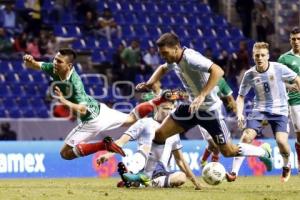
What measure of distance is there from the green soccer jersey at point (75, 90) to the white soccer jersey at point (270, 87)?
2.58 m

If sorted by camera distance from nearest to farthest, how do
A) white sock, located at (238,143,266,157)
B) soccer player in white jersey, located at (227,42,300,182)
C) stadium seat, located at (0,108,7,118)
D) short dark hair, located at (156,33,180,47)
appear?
short dark hair, located at (156,33,180,47), white sock, located at (238,143,266,157), soccer player in white jersey, located at (227,42,300,182), stadium seat, located at (0,108,7,118)

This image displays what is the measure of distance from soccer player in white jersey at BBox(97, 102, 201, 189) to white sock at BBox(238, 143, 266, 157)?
35.7 inches

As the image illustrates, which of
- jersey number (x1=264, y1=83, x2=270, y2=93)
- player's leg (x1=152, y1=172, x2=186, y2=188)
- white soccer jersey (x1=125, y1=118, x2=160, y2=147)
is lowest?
player's leg (x1=152, y1=172, x2=186, y2=188)

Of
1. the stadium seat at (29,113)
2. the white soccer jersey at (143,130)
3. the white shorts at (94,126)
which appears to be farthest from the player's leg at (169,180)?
the stadium seat at (29,113)

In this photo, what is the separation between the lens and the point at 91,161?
21.4m

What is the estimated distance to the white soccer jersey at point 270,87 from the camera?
15773mm

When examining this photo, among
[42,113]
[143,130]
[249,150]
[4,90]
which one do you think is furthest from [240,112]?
[4,90]

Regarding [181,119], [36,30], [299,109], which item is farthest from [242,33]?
[181,119]

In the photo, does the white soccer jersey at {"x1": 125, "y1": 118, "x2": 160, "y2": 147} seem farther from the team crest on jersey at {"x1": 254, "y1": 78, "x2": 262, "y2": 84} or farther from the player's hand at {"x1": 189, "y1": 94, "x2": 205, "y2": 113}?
the player's hand at {"x1": 189, "y1": 94, "x2": 205, "y2": 113}

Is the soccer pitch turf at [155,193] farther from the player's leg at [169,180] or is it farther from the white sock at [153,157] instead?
the white sock at [153,157]

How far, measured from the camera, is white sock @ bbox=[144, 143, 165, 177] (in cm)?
1395

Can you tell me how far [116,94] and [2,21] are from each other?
3.90 metres

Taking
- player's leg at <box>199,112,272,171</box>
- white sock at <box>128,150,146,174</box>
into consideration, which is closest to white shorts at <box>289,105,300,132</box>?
player's leg at <box>199,112,272,171</box>

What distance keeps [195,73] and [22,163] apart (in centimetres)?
837
